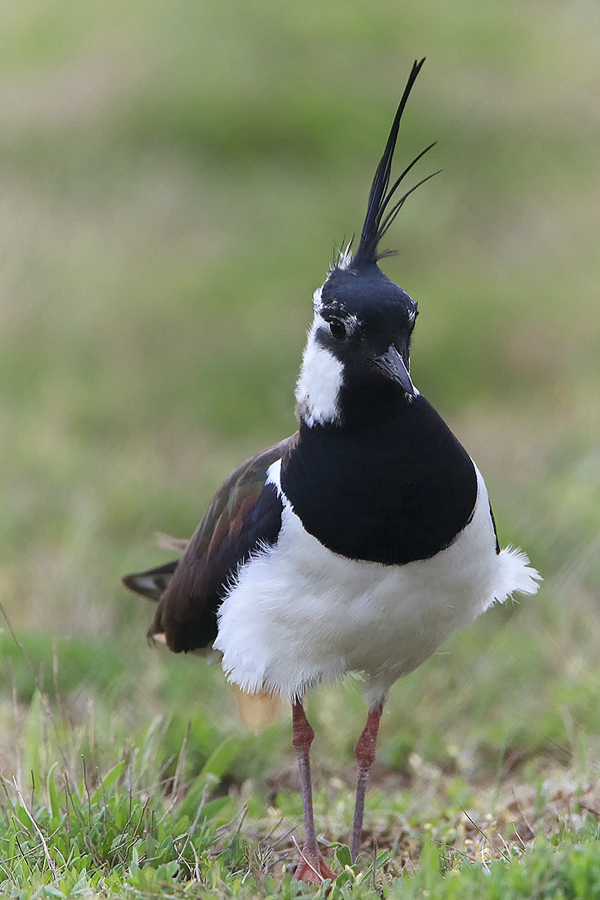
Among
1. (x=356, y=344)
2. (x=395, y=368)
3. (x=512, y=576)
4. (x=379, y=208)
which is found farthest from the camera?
(x=512, y=576)

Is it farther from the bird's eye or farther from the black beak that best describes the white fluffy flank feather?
the bird's eye

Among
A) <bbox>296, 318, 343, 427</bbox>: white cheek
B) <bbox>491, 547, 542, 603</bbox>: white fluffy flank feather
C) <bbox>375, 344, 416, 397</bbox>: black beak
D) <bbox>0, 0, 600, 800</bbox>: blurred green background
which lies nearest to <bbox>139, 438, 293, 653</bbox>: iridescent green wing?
<bbox>296, 318, 343, 427</bbox>: white cheek

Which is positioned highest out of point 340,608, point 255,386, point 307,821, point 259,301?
point 340,608

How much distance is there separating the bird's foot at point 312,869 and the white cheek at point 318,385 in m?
1.45

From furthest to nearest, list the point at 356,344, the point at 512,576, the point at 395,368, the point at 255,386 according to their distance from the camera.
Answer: the point at 255,386 < the point at 512,576 < the point at 356,344 < the point at 395,368

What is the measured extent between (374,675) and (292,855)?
0.73 metres

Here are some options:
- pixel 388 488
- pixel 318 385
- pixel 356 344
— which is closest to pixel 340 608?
pixel 388 488

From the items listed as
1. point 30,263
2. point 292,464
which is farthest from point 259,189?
point 292,464

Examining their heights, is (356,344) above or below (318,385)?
above

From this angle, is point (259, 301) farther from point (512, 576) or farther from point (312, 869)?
point (312, 869)

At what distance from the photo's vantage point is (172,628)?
444cm

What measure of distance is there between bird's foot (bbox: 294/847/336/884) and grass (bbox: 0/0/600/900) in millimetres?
121

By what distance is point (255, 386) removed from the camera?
979cm

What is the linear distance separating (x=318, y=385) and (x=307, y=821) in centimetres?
151
